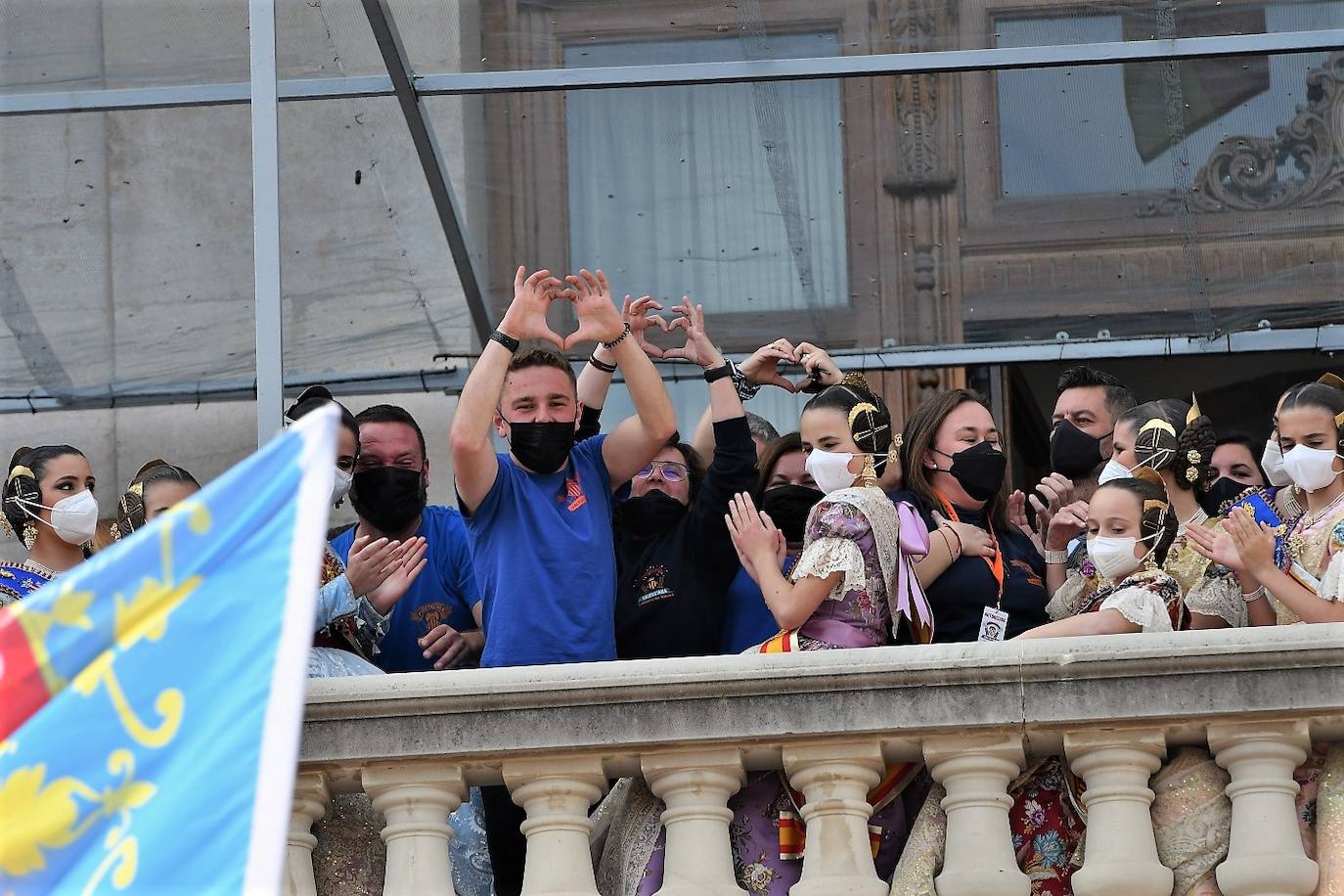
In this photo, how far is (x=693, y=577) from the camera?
6.84 m

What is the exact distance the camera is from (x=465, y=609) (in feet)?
24.0

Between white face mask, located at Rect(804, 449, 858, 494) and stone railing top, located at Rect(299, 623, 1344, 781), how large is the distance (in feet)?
2.93

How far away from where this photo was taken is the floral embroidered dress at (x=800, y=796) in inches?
234

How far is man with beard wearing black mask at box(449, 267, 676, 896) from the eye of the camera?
21.2ft

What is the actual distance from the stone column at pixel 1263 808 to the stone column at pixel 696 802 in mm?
1116

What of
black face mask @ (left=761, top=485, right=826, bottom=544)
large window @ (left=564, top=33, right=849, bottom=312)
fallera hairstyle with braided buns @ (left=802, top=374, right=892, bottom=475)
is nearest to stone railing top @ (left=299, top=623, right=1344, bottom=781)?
fallera hairstyle with braided buns @ (left=802, top=374, right=892, bottom=475)

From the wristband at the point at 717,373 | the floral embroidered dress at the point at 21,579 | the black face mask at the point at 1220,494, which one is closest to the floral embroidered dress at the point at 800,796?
the wristband at the point at 717,373

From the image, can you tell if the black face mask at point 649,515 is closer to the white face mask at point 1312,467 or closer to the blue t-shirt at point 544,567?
the blue t-shirt at point 544,567

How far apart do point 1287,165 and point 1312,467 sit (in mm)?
2690

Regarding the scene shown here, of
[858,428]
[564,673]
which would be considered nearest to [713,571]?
[858,428]

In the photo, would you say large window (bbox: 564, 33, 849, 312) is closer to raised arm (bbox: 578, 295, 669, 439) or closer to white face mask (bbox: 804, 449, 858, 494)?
raised arm (bbox: 578, 295, 669, 439)

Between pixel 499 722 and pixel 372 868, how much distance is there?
1.67ft

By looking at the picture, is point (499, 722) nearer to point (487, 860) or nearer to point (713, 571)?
point (487, 860)

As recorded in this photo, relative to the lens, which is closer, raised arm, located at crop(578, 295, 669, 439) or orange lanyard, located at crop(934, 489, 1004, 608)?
orange lanyard, located at crop(934, 489, 1004, 608)
